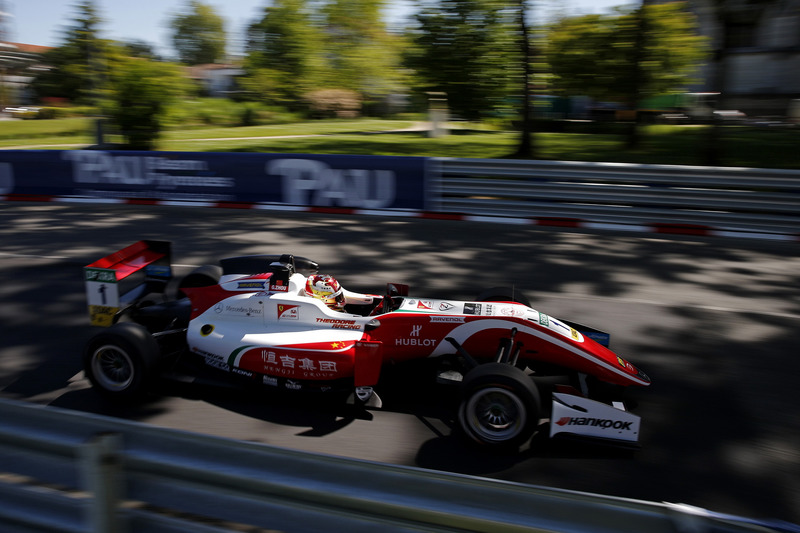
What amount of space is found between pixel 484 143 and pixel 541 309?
45.9 feet

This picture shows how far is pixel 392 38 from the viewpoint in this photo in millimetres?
43469

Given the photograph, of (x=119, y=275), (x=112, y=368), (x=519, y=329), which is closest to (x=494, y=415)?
(x=519, y=329)

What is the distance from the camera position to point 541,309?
673 cm

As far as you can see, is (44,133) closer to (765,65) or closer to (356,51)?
(356,51)

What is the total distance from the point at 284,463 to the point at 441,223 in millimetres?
8979

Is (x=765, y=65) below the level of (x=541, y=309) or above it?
above

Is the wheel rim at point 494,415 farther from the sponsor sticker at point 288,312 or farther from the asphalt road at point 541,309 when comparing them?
the sponsor sticker at point 288,312

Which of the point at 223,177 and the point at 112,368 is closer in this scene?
the point at 112,368

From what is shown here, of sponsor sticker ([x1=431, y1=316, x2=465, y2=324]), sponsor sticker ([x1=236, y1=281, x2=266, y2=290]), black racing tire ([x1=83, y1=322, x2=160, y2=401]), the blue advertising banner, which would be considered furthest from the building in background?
black racing tire ([x1=83, y1=322, x2=160, y2=401])

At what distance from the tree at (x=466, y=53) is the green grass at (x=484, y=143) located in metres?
1.75

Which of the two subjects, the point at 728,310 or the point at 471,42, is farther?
the point at 471,42

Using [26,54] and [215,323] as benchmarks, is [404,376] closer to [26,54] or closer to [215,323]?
[215,323]

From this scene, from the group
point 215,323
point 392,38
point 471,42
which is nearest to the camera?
point 215,323

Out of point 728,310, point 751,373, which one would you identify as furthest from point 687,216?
point 751,373
